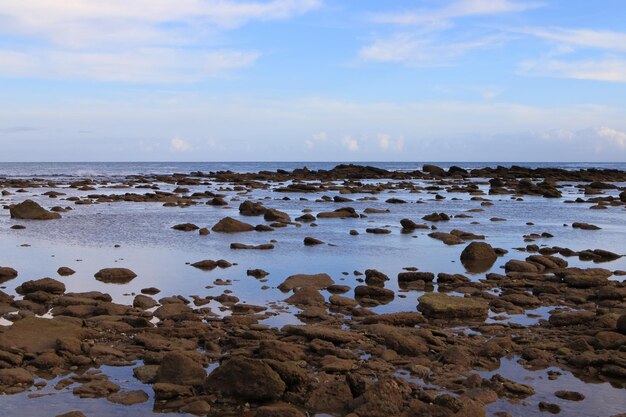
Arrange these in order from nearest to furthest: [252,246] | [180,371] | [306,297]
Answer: [180,371] → [306,297] → [252,246]

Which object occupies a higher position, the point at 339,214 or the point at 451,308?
the point at 451,308

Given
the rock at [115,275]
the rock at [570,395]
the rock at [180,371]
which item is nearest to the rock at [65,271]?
the rock at [115,275]

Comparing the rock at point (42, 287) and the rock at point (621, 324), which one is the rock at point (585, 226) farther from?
the rock at point (42, 287)

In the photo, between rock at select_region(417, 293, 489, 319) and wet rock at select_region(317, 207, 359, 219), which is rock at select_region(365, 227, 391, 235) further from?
rock at select_region(417, 293, 489, 319)

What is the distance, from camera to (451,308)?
51.6 ft

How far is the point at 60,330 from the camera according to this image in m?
13.1

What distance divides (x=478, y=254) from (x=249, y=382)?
15989 millimetres

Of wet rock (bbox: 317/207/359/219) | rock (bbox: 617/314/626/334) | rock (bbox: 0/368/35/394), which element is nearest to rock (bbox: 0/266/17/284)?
rock (bbox: 0/368/35/394)

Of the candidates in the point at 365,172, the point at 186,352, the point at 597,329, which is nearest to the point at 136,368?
the point at 186,352

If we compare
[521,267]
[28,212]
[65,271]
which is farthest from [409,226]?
[28,212]

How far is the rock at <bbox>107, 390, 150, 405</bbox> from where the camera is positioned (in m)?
9.94

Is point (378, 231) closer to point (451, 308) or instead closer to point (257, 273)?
point (257, 273)

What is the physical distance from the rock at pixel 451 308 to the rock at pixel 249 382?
6.38 metres

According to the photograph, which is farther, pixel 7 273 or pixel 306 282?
pixel 7 273
